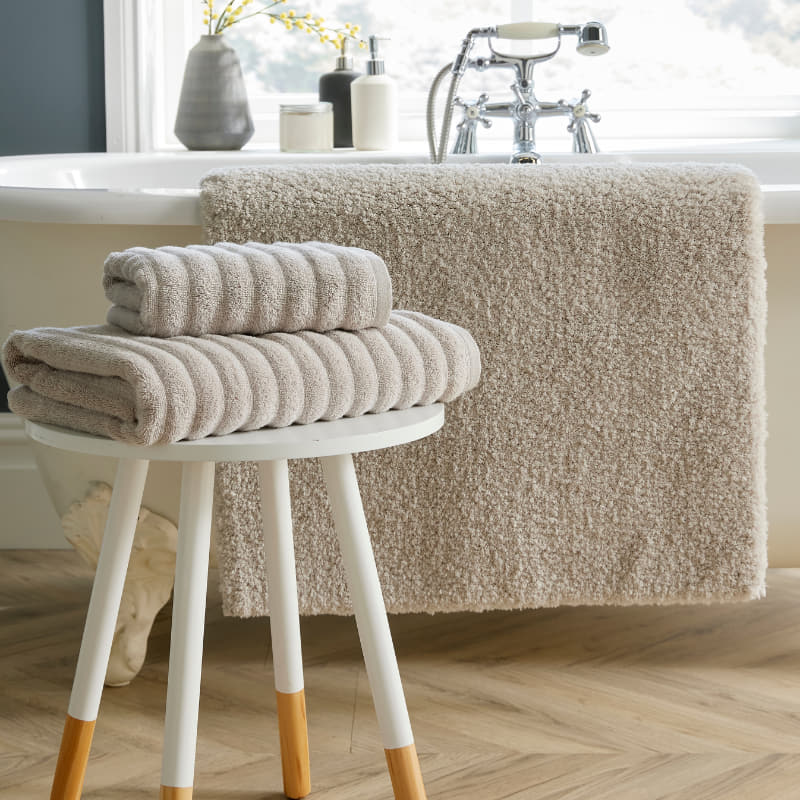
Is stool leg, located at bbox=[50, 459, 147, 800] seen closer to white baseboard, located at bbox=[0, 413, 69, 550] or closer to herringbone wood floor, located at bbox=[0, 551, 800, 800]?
herringbone wood floor, located at bbox=[0, 551, 800, 800]

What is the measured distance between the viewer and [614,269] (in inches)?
51.2

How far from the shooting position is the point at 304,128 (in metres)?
2.18

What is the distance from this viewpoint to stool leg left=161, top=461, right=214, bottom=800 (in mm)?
917

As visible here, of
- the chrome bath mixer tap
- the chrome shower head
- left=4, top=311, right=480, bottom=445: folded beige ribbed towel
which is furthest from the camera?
the chrome bath mixer tap

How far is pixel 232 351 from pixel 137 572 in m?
0.63

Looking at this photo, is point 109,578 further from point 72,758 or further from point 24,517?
point 24,517

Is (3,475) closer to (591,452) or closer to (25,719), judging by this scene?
(25,719)

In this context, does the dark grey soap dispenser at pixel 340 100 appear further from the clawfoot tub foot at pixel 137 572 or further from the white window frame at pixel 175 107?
the clawfoot tub foot at pixel 137 572

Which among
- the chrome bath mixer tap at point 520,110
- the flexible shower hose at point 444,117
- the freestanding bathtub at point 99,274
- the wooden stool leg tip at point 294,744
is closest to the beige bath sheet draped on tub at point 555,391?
the freestanding bathtub at point 99,274

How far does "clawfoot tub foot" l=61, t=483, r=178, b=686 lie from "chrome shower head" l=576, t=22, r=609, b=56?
1.09 metres

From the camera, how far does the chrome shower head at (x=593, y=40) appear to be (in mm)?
1938

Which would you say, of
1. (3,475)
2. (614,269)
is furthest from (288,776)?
(3,475)

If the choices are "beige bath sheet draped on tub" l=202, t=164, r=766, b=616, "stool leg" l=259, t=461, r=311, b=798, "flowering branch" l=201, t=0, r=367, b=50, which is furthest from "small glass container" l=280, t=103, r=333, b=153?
"stool leg" l=259, t=461, r=311, b=798

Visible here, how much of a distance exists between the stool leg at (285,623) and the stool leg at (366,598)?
3.8 inches
